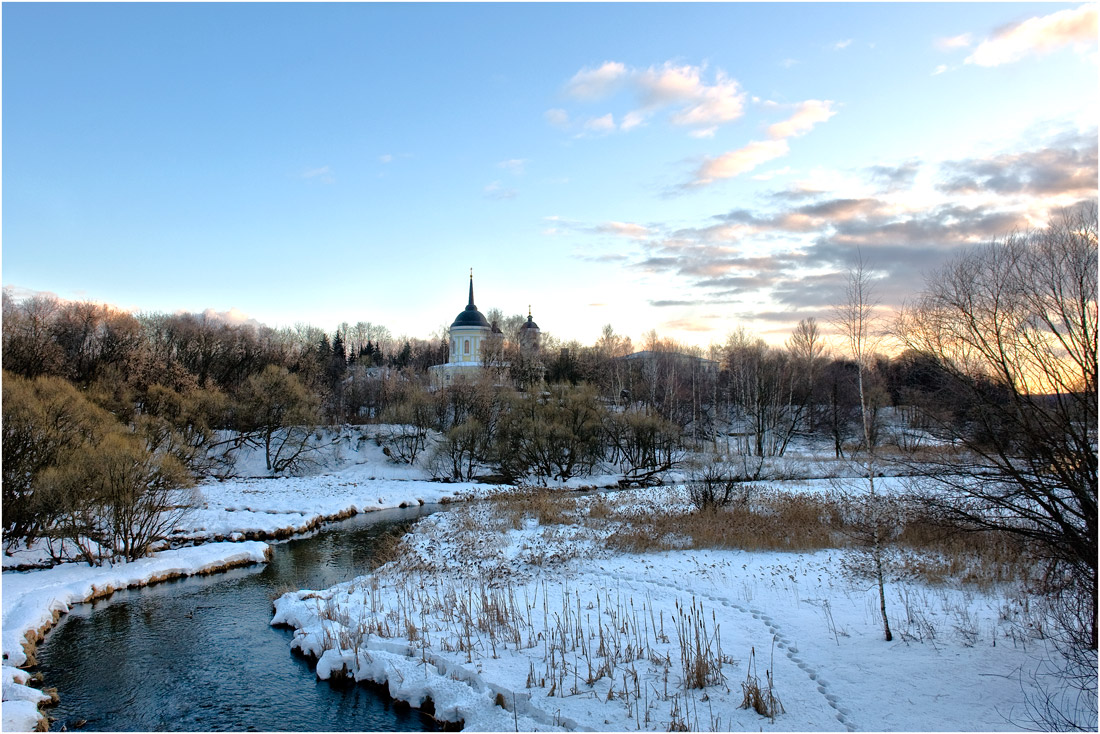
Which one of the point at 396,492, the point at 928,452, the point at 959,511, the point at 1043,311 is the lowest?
the point at 396,492

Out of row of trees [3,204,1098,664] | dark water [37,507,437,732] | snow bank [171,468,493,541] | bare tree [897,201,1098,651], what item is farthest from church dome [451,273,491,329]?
bare tree [897,201,1098,651]

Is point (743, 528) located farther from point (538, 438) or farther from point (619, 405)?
point (619, 405)

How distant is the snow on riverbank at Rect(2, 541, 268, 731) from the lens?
977 centimetres

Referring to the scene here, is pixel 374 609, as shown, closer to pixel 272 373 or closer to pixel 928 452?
pixel 928 452

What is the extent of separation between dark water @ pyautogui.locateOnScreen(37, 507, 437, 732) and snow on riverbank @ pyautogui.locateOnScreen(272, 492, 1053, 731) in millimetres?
511

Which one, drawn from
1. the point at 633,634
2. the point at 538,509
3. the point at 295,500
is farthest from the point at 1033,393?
the point at 295,500

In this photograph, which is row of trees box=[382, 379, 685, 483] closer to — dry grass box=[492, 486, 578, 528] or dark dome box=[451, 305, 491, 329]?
dry grass box=[492, 486, 578, 528]

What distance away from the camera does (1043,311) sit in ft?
25.9

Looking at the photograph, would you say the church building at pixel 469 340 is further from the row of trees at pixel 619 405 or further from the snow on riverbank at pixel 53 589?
the snow on riverbank at pixel 53 589

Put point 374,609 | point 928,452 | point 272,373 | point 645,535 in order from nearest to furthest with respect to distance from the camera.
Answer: point 928,452
point 374,609
point 645,535
point 272,373

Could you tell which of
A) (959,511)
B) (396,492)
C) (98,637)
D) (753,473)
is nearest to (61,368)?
(396,492)

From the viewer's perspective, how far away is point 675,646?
33.3 feet

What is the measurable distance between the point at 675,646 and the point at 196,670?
8236mm

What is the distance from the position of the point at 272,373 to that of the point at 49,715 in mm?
35768
